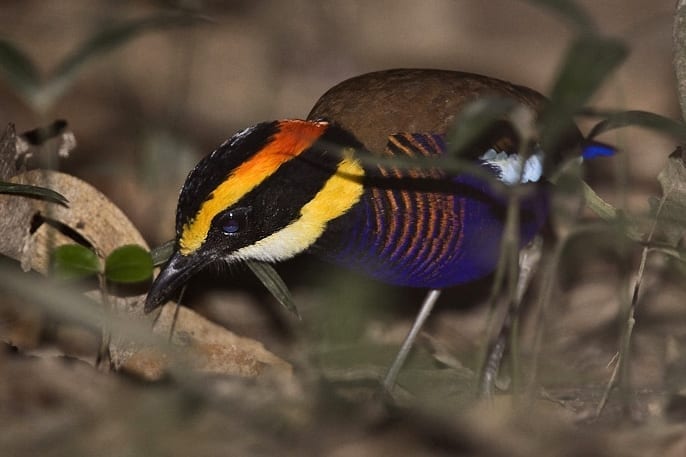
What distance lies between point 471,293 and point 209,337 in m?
1.30

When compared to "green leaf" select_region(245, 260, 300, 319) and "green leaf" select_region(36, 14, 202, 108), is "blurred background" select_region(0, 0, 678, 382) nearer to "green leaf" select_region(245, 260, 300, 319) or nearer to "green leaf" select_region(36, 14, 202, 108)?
"green leaf" select_region(245, 260, 300, 319)

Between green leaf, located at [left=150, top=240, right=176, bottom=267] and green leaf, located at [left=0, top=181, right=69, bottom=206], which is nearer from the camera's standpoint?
green leaf, located at [left=0, top=181, right=69, bottom=206]

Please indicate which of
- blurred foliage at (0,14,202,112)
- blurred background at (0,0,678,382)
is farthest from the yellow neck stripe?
blurred background at (0,0,678,382)

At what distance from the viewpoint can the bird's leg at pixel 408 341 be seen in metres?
4.12

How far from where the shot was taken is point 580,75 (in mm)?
Answer: 2926

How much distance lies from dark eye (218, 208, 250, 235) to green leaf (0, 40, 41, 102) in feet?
2.14

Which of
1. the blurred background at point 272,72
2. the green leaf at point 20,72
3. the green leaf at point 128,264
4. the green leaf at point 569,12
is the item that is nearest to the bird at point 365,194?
the green leaf at point 128,264

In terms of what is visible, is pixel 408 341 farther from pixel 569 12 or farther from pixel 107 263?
pixel 569 12

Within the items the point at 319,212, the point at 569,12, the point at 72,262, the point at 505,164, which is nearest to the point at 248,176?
the point at 319,212

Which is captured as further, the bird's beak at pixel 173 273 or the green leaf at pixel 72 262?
the bird's beak at pixel 173 273

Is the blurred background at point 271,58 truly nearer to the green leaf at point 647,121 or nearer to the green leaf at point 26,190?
the green leaf at point 26,190

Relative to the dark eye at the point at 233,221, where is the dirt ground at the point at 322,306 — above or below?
below

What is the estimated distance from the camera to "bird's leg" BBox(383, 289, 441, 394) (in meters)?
4.12

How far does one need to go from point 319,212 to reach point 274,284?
0.87ft
